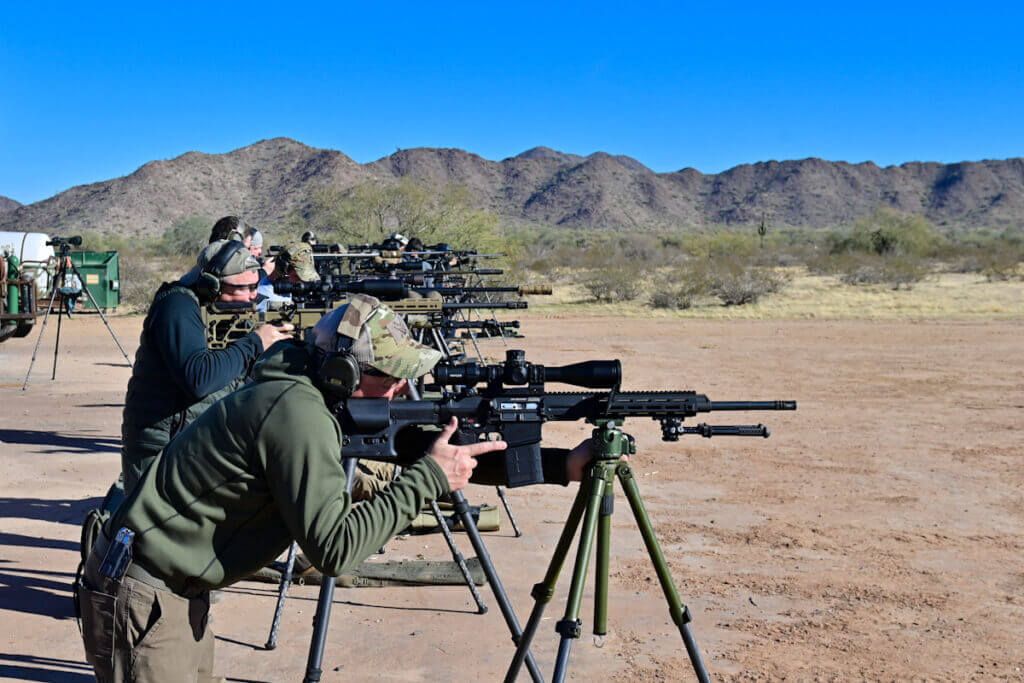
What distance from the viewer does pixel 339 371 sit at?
2.79 metres

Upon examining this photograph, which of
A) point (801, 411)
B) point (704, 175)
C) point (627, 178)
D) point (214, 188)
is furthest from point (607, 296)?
point (704, 175)

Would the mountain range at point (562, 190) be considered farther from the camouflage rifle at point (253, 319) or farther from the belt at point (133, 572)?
the belt at point (133, 572)


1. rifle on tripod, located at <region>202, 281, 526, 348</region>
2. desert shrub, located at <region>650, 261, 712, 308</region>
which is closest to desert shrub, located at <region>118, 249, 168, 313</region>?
desert shrub, located at <region>650, 261, 712, 308</region>

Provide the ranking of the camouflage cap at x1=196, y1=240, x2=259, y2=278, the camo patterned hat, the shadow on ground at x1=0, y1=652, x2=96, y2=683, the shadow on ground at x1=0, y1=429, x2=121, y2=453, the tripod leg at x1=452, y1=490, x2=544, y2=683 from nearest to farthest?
1. the camo patterned hat
2. the tripod leg at x1=452, y1=490, x2=544, y2=683
3. the shadow on ground at x1=0, y1=652, x2=96, y2=683
4. the camouflage cap at x1=196, y1=240, x2=259, y2=278
5. the shadow on ground at x1=0, y1=429, x2=121, y2=453

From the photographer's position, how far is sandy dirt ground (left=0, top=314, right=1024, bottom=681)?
4809mm

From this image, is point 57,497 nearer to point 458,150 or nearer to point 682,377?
point 682,377

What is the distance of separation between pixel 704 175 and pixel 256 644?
148550mm

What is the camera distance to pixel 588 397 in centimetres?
358

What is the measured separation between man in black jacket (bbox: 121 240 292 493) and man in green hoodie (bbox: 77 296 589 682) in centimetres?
145

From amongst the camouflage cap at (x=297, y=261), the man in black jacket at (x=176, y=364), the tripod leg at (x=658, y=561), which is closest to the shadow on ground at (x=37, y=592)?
the man in black jacket at (x=176, y=364)

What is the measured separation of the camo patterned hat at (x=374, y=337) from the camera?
2.84m

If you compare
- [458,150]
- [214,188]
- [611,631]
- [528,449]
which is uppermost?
[458,150]

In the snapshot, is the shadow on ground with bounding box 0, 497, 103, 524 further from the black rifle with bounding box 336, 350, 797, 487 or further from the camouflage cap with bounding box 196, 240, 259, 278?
the black rifle with bounding box 336, 350, 797, 487

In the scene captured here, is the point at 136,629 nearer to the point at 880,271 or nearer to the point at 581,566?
the point at 581,566
